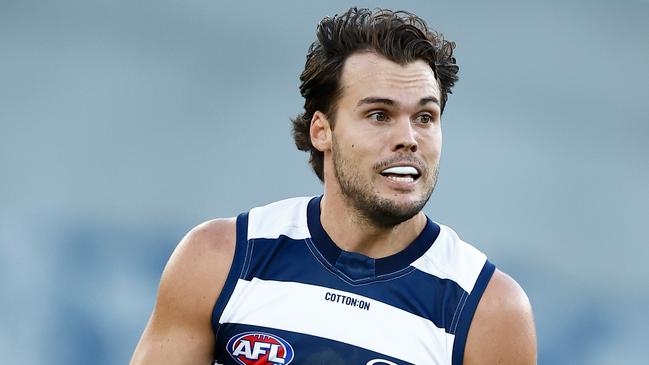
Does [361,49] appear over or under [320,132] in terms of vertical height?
→ over

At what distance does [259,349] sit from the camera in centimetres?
382

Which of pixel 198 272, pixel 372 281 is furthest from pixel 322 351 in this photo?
pixel 198 272

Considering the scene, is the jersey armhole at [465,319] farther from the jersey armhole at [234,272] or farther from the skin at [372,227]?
the jersey armhole at [234,272]

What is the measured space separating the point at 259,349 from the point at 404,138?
0.90 m

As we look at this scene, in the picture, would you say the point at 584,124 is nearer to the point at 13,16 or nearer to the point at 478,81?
the point at 478,81

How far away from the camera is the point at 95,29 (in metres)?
7.75

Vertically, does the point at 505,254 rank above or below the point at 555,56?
below

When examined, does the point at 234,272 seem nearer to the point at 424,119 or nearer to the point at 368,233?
the point at 368,233

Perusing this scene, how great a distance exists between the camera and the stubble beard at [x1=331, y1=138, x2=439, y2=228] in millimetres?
3861

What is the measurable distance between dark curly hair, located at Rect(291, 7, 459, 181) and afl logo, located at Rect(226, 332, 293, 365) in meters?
0.84

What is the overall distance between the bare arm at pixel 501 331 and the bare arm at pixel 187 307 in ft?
3.02

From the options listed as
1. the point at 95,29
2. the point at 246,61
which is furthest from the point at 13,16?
the point at 246,61

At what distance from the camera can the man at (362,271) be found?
12.5 feet

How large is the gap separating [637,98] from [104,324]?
468cm
